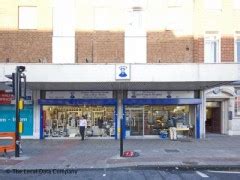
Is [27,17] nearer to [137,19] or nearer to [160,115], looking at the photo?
[137,19]

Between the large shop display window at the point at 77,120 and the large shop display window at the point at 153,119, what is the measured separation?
125 cm

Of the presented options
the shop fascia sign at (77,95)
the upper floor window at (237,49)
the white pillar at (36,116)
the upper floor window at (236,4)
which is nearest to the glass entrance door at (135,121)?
the shop fascia sign at (77,95)

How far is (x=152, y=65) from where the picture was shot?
70.0 feet

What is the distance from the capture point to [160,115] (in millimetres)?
26062

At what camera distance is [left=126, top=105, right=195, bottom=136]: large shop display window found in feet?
85.1

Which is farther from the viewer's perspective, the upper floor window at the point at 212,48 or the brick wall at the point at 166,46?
the upper floor window at the point at 212,48

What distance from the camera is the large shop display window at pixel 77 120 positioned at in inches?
1016

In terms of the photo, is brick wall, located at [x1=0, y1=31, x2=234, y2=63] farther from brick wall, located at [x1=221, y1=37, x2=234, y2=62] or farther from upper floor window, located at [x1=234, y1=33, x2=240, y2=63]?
upper floor window, located at [x1=234, y1=33, x2=240, y2=63]

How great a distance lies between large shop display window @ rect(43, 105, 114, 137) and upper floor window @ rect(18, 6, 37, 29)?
5279 millimetres

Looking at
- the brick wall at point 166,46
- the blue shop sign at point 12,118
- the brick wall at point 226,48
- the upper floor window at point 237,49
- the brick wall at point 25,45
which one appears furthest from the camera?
the upper floor window at point 237,49

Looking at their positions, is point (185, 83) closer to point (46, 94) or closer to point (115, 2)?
point (115, 2)

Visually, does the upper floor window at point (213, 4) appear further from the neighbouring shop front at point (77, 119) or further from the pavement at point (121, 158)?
the pavement at point (121, 158)

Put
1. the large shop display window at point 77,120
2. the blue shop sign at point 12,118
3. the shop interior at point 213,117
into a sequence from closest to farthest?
the blue shop sign at point 12,118
the large shop display window at point 77,120
the shop interior at point 213,117

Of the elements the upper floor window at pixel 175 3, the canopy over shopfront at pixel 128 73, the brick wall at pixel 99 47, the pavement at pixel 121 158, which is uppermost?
the upper floor window at pixel 175 3
